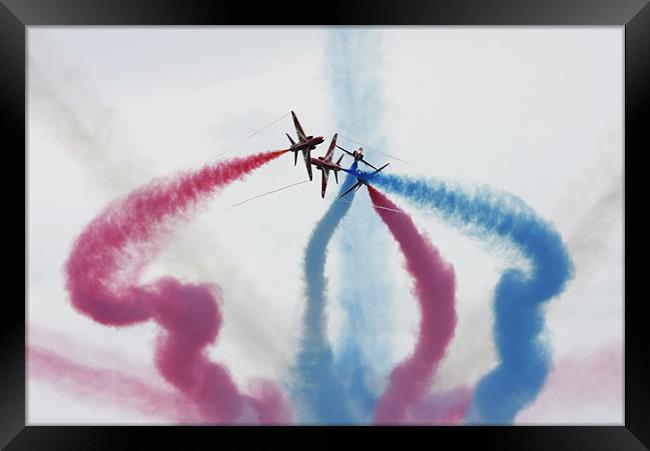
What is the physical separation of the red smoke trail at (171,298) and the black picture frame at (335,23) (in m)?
1.53

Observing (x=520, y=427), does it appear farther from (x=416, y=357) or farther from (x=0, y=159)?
(x=0, y=159)

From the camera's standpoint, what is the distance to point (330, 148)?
736 inches

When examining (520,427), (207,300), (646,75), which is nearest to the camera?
(646,75)

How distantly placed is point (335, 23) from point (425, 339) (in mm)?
11522

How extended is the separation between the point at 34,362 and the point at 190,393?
5.70 meters

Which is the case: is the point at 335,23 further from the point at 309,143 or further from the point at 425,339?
the point at 425,339

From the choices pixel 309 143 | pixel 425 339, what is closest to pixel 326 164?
pixel 309 143

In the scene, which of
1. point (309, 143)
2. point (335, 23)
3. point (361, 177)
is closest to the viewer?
point (335, 23)

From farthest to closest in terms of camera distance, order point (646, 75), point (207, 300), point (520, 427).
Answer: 1. point (207, 300)
2. point (520, 427)
3. point (646, 75)

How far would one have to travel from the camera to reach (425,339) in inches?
772

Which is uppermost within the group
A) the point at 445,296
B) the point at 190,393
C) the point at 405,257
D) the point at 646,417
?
the point at 405,257

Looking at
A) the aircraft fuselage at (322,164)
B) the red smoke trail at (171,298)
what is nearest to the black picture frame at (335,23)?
the red smoke trail at (171,298)

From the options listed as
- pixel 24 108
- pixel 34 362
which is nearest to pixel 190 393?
pixel 34 362

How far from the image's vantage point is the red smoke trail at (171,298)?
62.7ft
